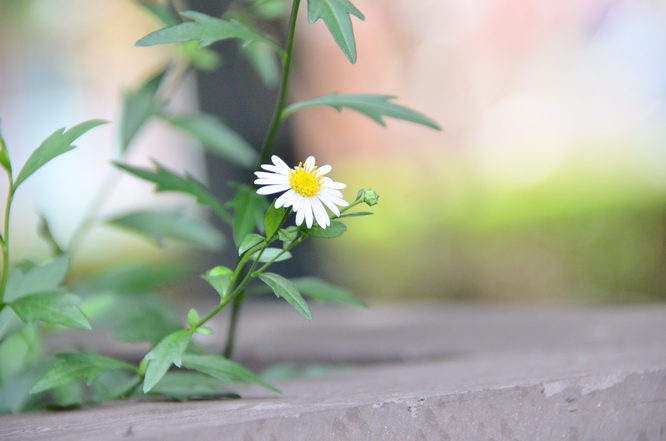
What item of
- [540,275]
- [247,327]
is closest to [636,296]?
[540,275]

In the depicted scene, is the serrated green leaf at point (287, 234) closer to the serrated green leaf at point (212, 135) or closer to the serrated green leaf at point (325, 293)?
the serrated green leaf at point (325, 293)

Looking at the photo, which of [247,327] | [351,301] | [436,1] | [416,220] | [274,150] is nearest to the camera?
[351,301]

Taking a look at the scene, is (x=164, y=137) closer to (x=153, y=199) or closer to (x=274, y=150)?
(x=153, y=199)

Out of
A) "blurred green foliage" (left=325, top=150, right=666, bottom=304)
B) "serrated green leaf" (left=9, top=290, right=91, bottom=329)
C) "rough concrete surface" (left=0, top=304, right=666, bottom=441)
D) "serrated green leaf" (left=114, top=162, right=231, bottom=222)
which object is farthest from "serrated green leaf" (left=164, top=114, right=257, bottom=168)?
"blurred green foliage" (left=325, top=150, right=666, bottom=304)

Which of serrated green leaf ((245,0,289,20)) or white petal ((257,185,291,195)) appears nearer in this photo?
white petal ((257,185,291,195))

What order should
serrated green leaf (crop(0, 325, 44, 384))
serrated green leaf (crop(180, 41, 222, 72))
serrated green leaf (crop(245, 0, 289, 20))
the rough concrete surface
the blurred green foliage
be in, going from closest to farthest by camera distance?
the rough concrete surface
serrated green leaf (crop(0, 325, 44, 384))
serrated green leaf (crop(245, 0, 289, 20))
serrated green leaf (crop(180, 41, 222, 72))
the blurred green foliage

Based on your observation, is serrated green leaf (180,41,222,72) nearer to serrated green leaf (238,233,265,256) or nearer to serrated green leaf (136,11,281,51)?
serrated green leaf (136,11,281,51)

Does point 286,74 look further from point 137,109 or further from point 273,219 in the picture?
point 137,109
